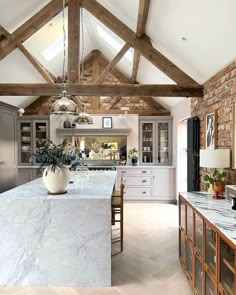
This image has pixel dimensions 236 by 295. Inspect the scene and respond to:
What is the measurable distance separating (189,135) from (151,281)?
2719 mm

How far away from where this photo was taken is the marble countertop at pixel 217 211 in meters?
1.80

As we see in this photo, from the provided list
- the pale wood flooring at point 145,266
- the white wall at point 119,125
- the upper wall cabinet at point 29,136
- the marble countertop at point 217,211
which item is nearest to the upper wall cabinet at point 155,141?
the white wall at point 119,125

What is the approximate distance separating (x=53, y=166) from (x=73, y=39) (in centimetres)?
280

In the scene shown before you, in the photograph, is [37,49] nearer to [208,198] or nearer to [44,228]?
[44,228]

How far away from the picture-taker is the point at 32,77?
611 cm

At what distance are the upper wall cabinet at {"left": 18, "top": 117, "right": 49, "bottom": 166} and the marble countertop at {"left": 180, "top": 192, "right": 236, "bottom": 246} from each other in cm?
517

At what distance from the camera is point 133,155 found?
22.7 ft

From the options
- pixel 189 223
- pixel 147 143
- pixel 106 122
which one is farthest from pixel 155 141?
pixel 189 223

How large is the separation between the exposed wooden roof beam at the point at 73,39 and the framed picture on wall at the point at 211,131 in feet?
7.97

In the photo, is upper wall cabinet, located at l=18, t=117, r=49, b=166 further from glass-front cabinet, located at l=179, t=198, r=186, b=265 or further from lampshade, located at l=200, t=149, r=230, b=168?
lampshade, located at l=200, t=149, r=230, b=168

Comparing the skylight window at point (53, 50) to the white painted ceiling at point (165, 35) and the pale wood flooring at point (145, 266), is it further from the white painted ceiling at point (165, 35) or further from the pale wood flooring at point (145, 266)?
the pale wood flooring at point (145, 266)

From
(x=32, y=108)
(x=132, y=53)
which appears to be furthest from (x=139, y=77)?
(x=32, y=108)

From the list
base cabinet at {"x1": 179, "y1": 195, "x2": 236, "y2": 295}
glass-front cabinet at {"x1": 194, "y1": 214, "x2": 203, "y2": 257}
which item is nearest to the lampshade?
base cabinet at {"x1": 179, "y1": 195, "x2": 236, "y2": 295}

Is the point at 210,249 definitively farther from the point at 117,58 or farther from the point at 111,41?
the point at 111,41
